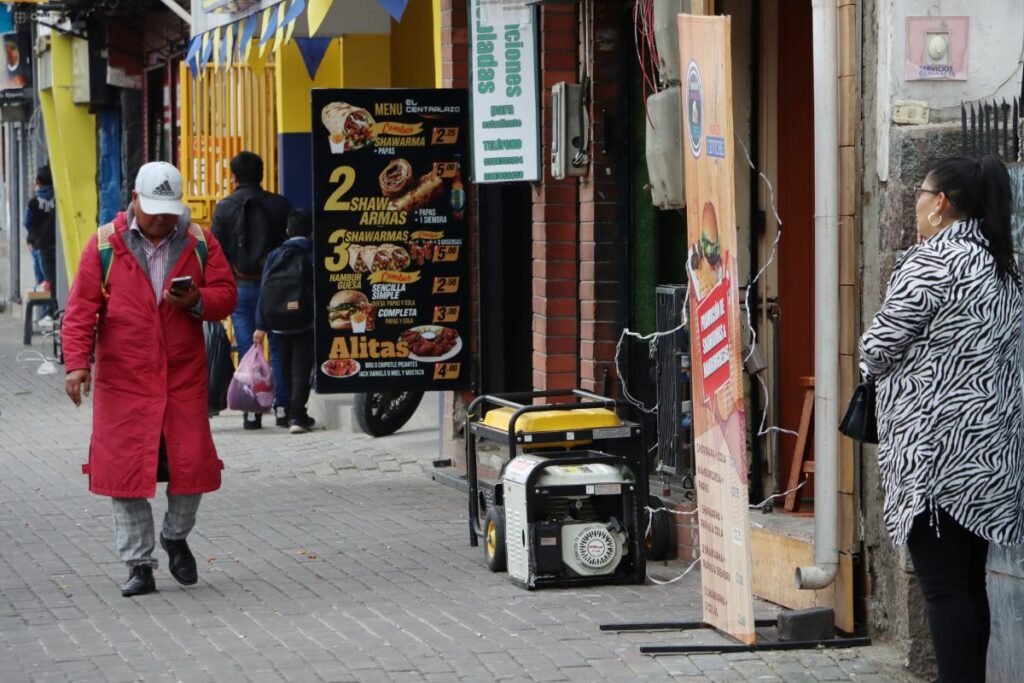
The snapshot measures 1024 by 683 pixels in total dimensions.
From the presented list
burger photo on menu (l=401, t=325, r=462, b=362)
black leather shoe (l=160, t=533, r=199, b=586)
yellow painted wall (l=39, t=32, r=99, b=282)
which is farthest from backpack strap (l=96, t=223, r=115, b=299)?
yellow painted wall (l=39, t=32, r=99, b=282)

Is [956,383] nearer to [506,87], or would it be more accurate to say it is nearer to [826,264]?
[826,264]

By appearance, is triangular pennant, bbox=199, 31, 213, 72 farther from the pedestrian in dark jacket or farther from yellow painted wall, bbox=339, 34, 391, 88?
the pedestrian in dark jacket

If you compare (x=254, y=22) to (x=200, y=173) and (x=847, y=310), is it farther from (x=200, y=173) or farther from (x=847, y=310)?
(x=847, y=310)

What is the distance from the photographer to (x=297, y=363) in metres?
13.6

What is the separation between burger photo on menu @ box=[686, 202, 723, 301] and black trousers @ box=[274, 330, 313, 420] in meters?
7.14

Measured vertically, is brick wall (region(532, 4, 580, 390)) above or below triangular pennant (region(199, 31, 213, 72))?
below

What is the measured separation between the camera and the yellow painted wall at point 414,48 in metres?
14.8

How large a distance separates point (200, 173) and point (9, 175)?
1562cm

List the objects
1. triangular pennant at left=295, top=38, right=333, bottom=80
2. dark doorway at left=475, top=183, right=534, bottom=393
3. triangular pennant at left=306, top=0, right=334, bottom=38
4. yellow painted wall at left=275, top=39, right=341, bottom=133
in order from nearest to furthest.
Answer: triangular pennant at left=306, top=0, right=334, bottom=38 → dark doorway at left=475, top=183, right=534, bottom=393 → triangular pennant at left=295, top=38, right=333, bottom=80 → yellow painted wall at left=275, top=39, right=341, bottom=133

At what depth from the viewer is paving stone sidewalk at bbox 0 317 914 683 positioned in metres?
6.63

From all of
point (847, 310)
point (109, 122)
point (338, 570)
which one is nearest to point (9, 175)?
point (109, 122)

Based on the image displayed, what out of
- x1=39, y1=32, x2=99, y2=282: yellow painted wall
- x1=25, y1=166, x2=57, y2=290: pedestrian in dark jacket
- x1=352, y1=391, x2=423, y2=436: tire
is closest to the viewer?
x1=352, y1=391, x2=423, y2=436: tire

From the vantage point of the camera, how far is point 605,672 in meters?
6.55

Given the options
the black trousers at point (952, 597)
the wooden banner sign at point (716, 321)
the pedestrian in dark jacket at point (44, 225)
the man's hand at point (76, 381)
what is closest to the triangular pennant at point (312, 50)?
the man's hand at point (76, 381)
